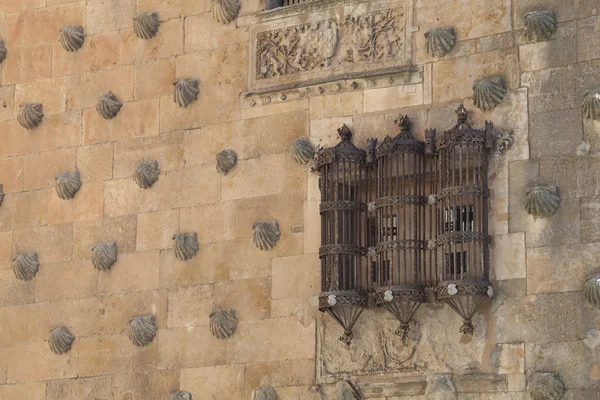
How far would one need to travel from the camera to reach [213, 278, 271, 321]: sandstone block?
1695 cm

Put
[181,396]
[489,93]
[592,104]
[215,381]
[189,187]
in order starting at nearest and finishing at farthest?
[592,104]
[489,93]
[215,381]
[181,396]
[189,187]

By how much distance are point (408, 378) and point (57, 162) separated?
508cm

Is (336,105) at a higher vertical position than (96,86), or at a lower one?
lower

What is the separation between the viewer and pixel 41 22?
19.2 meters

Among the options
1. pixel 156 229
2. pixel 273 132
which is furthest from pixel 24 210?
pixel 273 132

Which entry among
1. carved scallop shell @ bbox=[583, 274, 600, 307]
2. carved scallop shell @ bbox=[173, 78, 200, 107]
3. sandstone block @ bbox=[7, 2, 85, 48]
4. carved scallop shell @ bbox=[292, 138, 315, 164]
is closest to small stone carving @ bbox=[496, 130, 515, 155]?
carved scallop shell @ bbox=[583, 274, 600, 307]

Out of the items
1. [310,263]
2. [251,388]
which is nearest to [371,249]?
[310,263]

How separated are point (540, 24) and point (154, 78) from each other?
14.8 feet

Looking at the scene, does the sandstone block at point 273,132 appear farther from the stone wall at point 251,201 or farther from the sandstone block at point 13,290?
the sandstone block at point 13,290

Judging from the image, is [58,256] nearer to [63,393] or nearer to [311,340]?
[63,393]

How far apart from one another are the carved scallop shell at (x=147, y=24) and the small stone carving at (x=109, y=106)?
0.75 meters

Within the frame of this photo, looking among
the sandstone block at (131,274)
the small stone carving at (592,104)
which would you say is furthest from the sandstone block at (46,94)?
the small stone carving at (592,104)

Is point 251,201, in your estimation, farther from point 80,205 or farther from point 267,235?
point 80,205

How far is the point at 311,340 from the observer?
1655 cm
